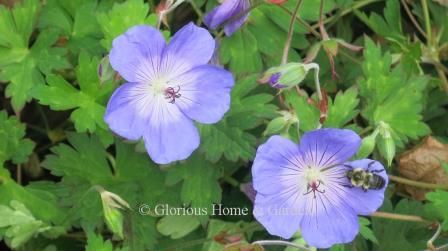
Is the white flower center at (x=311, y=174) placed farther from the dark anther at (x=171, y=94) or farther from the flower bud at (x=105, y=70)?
the flower bud at (x=105, y=70)

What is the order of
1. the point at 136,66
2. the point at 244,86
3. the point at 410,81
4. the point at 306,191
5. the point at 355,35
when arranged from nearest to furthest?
the point at 136,66 → the point at 306,191 → the point at 244,86 → the point at 410,81 → the point at 355,35

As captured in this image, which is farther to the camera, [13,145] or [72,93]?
[13,145]

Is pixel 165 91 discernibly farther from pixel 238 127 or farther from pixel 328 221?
pixel 328 221

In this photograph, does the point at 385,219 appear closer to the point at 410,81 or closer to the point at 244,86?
the point at 410,81

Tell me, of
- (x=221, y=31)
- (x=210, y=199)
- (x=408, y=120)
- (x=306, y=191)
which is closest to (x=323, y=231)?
(x=306, y=191)

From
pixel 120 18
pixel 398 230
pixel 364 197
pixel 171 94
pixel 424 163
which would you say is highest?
pixel 120 18

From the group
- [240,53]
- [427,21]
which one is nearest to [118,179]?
[240,53]
